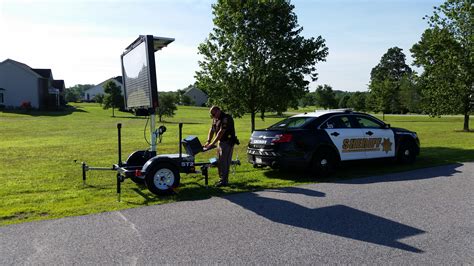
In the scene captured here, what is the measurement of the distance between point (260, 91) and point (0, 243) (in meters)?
12.8

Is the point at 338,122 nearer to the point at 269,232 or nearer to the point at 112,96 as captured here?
the point at 269,232

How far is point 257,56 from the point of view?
55.3 ft

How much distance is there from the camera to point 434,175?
9750 millimetres

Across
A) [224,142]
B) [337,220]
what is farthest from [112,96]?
[337,220]

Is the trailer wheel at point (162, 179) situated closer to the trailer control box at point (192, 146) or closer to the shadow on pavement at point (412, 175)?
the trailer control box at point (192, 146)

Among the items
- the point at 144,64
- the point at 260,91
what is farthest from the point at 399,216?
the point at 260,91

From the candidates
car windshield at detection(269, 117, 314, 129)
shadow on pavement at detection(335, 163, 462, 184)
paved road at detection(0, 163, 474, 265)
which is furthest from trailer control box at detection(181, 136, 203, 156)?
shadow on pavement at detection(335, 163, 462, 184)

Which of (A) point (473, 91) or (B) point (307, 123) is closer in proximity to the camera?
(B) point (307, 123)

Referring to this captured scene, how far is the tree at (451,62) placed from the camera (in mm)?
25719

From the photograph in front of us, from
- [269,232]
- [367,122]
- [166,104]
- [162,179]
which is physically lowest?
[269,232]

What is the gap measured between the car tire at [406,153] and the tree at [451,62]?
16370 mm

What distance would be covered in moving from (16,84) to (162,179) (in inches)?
2376

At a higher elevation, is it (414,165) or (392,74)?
(392,74)

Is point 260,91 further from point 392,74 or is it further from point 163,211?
point 392,74
